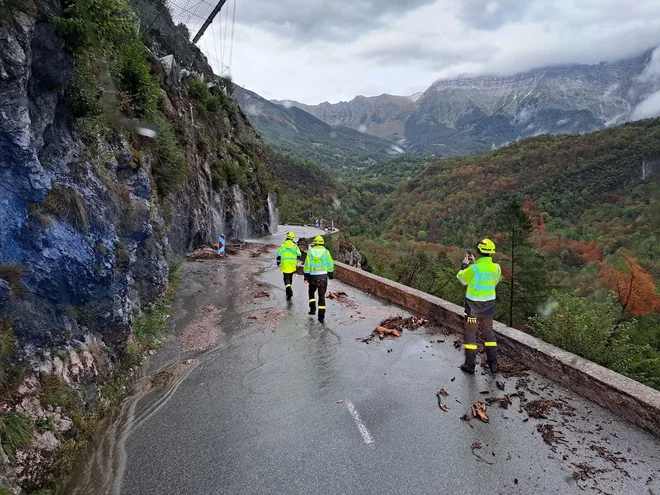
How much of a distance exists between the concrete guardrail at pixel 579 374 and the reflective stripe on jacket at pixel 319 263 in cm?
224

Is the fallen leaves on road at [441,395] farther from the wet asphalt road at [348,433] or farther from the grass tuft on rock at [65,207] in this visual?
the grass tuft on rock at [65,207]

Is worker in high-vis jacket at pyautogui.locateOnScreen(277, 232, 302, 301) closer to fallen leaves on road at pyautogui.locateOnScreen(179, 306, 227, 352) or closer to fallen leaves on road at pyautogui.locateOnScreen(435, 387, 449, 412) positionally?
fallen leaves on road at pyautogui.locateOnScreen(179, 306, 227, 352)

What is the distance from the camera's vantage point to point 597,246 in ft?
240

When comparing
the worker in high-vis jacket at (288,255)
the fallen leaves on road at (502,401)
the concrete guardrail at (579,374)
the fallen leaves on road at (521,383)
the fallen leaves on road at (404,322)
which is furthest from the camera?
the worker in high-vis jacket at (288,255)

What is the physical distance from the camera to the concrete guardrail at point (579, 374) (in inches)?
175

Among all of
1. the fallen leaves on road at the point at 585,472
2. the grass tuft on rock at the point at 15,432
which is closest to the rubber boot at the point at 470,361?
the fallen leaves on road at the point at 585,472

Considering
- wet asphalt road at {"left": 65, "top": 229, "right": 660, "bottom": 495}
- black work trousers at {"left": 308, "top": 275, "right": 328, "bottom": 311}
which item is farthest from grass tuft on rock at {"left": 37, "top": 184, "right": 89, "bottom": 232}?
black work trousers at {"left": 308, "top": 275, "right": 328, "bottom": 311}

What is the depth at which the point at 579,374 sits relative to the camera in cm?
518

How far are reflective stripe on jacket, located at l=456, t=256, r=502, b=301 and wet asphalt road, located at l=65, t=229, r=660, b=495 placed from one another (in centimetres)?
117

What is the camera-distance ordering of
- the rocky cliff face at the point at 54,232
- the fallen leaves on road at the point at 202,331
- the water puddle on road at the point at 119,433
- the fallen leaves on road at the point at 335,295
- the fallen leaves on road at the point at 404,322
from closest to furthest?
the water puddle on road at the point at 119,433 → the rocky cliff face at the point at 54,232 → the fallen leaves on road at the point at 202,331 → the fallen leaves on road at the point at 404,322 → the fallen leaves on road at the point at 335,295

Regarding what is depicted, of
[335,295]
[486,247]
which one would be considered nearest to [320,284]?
[335,295]

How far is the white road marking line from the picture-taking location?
4469 mm

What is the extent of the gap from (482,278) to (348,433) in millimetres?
2867

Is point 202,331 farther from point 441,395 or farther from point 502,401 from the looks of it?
point 502,401
